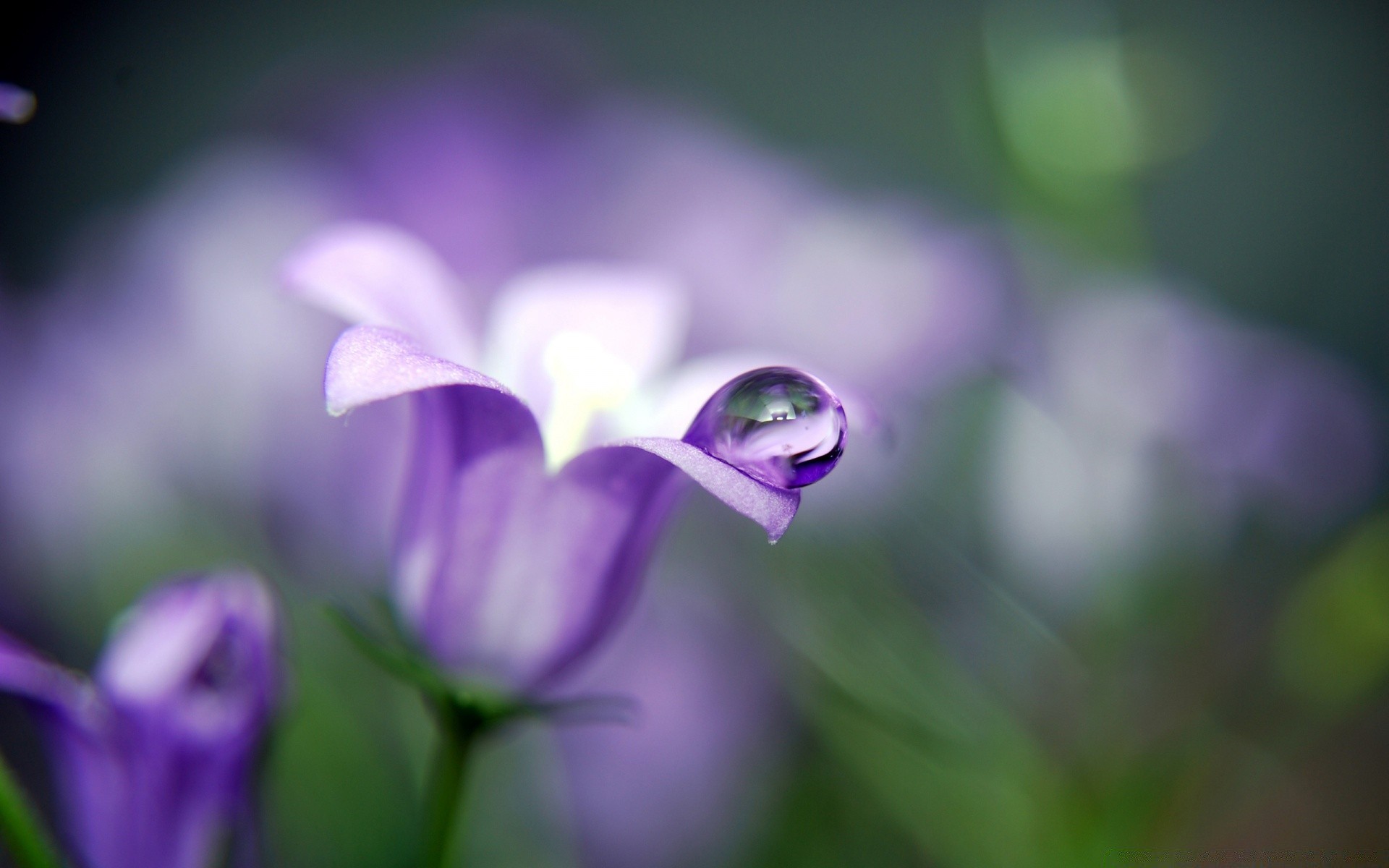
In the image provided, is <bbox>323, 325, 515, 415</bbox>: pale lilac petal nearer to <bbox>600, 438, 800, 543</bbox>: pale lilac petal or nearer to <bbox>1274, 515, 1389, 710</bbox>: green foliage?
<bbox>600, 438, 800, 543</bbox>: pale lilac petal

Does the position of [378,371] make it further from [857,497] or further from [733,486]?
[857,497]

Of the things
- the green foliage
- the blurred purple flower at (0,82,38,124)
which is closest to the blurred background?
the green foliage

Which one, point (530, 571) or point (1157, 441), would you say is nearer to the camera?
point (530, 571)

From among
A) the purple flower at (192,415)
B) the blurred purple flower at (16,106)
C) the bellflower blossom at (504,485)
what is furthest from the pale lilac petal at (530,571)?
the purple flower at (192,415)

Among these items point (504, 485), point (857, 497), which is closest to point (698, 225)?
point (857, 497)

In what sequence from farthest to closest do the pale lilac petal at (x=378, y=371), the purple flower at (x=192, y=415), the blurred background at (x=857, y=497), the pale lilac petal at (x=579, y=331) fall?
1. the purple flower at (x=192, y=415)
2. the blurred background at (x=857, y=497)
3. the pale lilac petal at (x=579, y=331)
4. the pale lilac petal at (x=378, y=371)

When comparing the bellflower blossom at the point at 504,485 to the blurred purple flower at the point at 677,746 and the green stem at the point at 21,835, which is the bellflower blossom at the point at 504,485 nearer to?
the green stem at the point at 21,835
